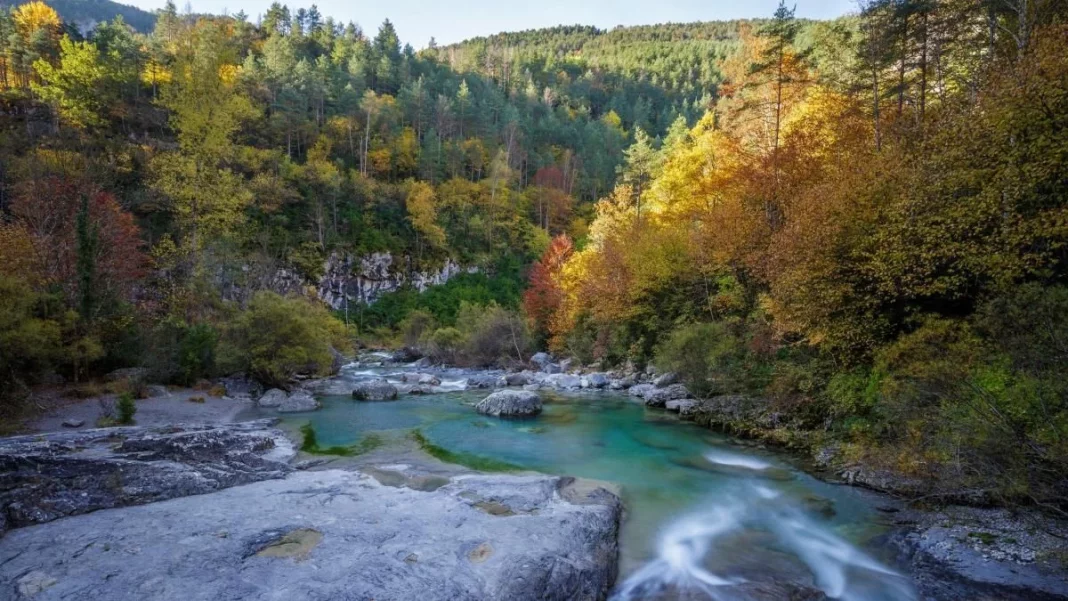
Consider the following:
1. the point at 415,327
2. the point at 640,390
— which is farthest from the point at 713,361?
the point at 415,327

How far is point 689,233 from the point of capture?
2252cm

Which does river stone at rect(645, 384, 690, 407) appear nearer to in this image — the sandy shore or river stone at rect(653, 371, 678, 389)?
river stone at rect(653, 371, 678, 389)

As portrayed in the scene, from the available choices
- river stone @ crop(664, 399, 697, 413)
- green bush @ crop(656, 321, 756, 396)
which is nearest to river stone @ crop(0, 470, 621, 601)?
green bush @ crop(656, 321, 756, 396)

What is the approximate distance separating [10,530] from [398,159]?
51361mm

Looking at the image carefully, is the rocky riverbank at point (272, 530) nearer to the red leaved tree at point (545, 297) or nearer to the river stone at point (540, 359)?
the river stone at point (540, 359)

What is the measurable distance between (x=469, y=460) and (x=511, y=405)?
5.19 meters

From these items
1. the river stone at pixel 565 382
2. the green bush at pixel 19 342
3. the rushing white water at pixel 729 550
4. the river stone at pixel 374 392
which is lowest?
the river stone at pixel 565 382

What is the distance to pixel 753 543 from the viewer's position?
8.05 meters

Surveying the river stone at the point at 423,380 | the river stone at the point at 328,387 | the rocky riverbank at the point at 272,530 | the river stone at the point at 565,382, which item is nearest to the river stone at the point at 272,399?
the river stone at the point at 328,387

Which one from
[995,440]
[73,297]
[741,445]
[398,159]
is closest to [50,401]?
[73,297]

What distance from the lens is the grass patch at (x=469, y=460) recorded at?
37.6ft

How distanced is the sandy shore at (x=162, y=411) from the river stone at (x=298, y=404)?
4.41 ft

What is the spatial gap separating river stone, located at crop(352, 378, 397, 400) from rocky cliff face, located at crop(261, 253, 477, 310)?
21794 millimetres

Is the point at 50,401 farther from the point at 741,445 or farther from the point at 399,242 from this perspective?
the point at 399,242
